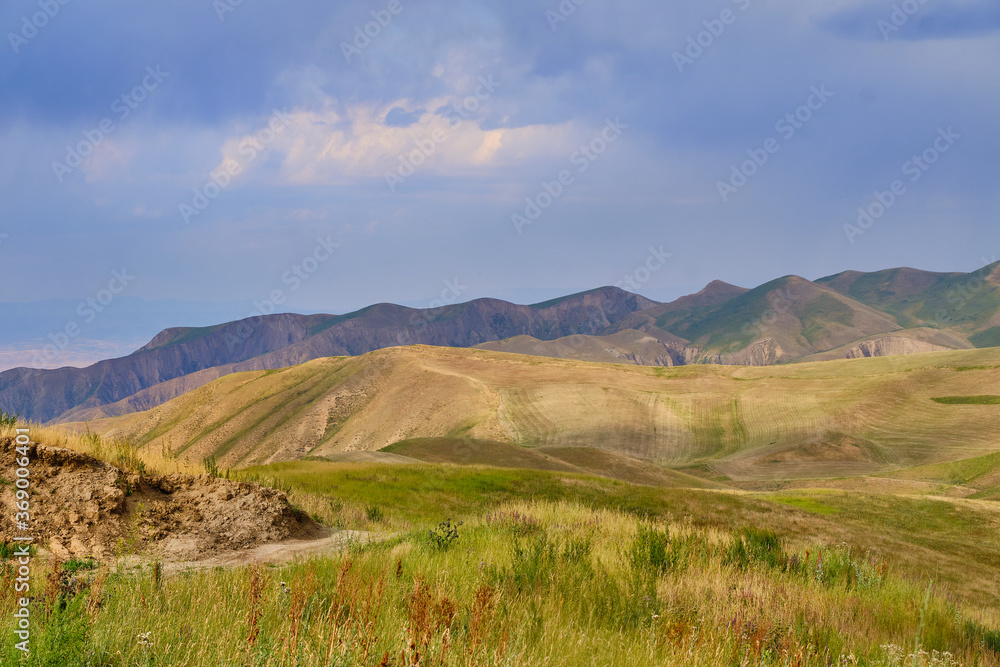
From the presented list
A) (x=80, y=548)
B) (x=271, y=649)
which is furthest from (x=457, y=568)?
(x=80, y=548)

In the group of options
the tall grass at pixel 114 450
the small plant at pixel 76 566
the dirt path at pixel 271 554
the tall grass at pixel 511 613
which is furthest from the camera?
the tall grass at pixel 114 450

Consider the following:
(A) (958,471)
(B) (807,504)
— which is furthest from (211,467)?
(A) (958,471)

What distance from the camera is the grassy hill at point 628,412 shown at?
3738 inches

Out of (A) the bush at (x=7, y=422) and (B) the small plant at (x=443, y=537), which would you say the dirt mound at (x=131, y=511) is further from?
(B) the small plant at (x=443, y=537)

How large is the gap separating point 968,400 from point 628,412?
56.3 metres

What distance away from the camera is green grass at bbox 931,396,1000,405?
102 metres

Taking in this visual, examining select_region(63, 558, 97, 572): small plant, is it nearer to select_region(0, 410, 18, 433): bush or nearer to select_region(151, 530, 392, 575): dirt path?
select_region(151, 530, 392, 575): dirt path

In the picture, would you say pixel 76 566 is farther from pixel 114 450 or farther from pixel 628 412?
pixel 628 412

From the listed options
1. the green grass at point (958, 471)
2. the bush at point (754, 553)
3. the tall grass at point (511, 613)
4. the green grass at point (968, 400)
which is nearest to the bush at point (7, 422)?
the tall grass at point (511, 613)

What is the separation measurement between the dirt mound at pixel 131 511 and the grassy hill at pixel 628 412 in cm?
6789

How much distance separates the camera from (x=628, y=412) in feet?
382

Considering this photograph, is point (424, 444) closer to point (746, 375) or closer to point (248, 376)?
point (746, 375)

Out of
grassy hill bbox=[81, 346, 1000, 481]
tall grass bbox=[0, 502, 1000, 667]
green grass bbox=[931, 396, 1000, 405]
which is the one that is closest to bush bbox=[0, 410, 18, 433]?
tall grass bbox=[0, 502, 1000, 667]

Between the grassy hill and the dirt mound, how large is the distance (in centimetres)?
6789
